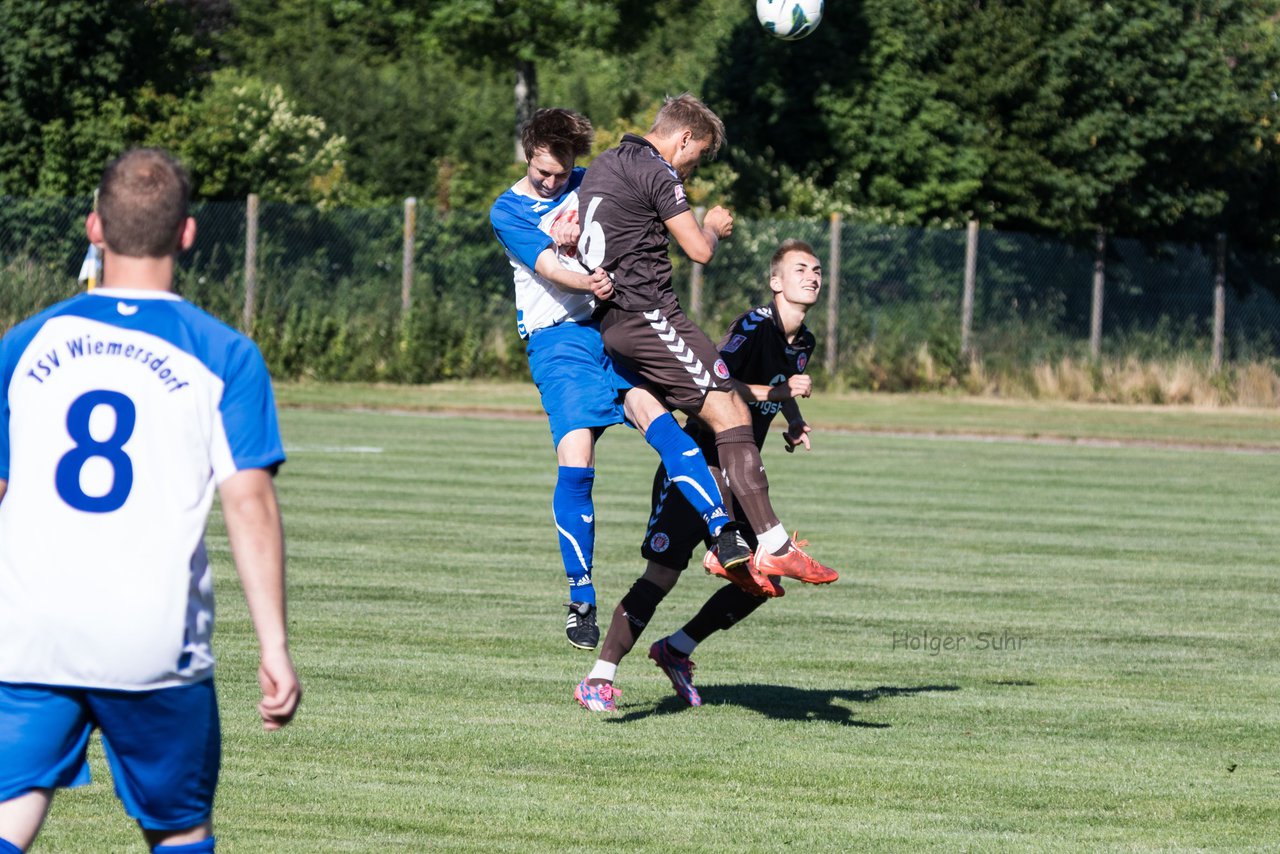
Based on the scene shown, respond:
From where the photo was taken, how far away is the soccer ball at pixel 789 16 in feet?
44.7

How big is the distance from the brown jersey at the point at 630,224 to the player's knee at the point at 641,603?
1225mm

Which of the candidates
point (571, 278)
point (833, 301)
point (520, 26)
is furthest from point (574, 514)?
point (520, 26)

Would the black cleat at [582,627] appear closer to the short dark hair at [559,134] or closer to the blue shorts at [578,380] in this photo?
A: the blue shorts at [578,380]

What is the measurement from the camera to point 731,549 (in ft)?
25.7

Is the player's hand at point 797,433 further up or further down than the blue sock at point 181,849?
further up

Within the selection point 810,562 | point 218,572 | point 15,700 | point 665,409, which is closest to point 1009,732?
point 810,562

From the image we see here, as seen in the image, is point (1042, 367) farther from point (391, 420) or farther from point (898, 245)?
point (391, 420)

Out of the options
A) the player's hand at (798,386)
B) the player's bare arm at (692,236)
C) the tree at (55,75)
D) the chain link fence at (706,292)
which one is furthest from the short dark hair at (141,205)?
the tree at (55,75)

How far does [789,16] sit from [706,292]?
19018 millimetres

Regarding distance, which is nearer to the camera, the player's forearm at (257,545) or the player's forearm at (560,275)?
the player's forearm at (257,545)

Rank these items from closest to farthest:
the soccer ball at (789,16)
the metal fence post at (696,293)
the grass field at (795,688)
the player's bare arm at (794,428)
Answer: the grass field at (795,688), the player's bare arm at (794,428), the soccer ball at (789,16), the metal fence post at (696,293)

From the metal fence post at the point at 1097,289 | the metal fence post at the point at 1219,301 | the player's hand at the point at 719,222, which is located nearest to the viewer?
the player's hand at the point at 719,222

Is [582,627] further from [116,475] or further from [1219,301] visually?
[1219,301]

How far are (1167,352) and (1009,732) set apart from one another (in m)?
27.9
